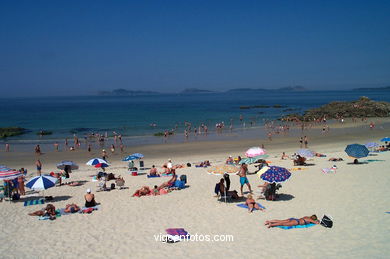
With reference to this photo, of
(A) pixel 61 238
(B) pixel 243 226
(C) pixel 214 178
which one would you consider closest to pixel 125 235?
(A) pixel 61 238

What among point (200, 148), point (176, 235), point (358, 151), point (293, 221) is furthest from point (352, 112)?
point (176, 235)

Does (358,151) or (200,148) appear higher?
(358,151)

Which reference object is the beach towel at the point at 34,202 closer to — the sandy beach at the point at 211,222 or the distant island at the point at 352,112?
the sandy beach at the point at 211,222

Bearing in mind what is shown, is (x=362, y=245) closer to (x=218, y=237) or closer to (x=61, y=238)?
(x=218, y=237)

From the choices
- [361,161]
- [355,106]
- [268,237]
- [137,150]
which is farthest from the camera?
[355,106]

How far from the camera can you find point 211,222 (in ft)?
33.8

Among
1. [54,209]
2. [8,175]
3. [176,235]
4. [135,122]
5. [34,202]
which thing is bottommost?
[135,122]

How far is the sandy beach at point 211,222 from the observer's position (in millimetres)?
8273

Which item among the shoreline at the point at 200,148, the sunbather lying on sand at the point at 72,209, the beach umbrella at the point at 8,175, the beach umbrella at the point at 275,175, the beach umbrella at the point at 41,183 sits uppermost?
the beach umbrella at the point at 275,175

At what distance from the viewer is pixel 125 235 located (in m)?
9.49

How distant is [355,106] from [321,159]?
4711 centimetres

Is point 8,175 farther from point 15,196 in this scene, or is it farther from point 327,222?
point 327,222

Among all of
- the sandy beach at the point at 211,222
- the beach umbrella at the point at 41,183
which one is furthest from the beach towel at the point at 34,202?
the beach umbrella at the point at 41,183

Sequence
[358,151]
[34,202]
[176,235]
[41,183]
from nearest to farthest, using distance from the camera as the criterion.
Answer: [176,235]
[41,183]
[34,202]
[358,151]
